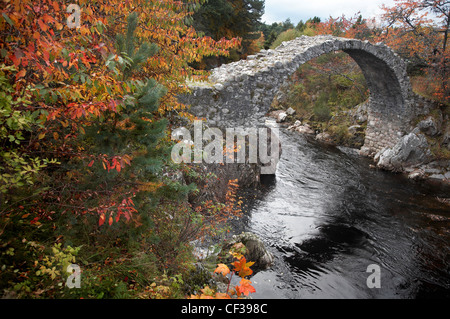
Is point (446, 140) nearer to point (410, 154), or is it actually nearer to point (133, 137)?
point (410, 154)

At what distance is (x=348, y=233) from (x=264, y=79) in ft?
19.6

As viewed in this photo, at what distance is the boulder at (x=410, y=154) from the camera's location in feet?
45.1

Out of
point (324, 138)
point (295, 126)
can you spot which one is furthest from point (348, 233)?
point (295, 126)

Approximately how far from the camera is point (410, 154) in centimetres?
1388

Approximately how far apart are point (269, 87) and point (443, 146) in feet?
35.2

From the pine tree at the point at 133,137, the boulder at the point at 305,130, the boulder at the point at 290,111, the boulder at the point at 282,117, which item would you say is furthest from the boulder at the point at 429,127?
the pine tree at the point at 133,137

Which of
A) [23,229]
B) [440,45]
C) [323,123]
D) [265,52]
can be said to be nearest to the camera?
[23,229]

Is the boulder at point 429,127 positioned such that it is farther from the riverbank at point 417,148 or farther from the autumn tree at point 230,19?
the autumn tree at point 230,19

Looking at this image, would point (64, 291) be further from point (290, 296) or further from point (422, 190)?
point (422, 190)

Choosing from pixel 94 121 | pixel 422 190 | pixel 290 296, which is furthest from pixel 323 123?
pixel 94 121

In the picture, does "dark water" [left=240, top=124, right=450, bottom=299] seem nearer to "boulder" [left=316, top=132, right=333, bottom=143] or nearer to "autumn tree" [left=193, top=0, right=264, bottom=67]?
"boulder" [left=316, top=132, right=333, bottom=143]

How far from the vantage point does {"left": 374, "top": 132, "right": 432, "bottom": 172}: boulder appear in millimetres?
13734

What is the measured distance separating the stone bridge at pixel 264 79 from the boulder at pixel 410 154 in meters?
2.31
